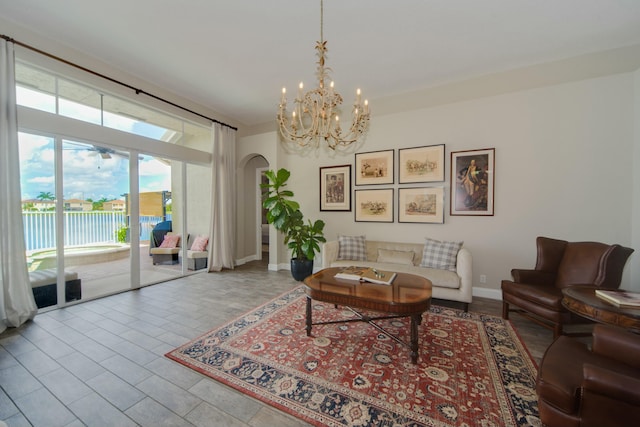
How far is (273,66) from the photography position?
363 centimetres

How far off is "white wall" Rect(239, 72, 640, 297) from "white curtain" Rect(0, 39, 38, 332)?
518 centimetres

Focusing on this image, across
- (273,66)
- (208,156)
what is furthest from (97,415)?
(208,156)

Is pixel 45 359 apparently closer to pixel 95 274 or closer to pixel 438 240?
pixel 95 274

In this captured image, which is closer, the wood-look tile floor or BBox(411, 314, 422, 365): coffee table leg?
the wood-look tile floor

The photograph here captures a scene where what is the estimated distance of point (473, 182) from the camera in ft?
12.7

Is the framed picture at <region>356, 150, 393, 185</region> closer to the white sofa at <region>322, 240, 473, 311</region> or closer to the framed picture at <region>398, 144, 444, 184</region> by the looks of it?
the framed picture at <region>398, 144, 444, 184</region>

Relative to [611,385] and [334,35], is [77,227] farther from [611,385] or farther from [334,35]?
[611,385]

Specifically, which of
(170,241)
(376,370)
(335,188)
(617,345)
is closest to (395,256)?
(335,188)

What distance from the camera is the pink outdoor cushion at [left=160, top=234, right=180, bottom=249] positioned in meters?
5.05

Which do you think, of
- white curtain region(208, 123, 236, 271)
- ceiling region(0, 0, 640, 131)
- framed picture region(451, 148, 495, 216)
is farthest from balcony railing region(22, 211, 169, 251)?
framed picture region(451, 148, 495, 216)

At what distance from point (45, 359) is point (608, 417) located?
404cm

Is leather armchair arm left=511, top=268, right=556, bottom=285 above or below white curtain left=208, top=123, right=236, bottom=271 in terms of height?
below

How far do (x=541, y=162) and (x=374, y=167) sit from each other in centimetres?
243

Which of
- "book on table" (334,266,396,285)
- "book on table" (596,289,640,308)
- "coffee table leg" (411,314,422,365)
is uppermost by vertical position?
"book on table" (596,289,640,308)
